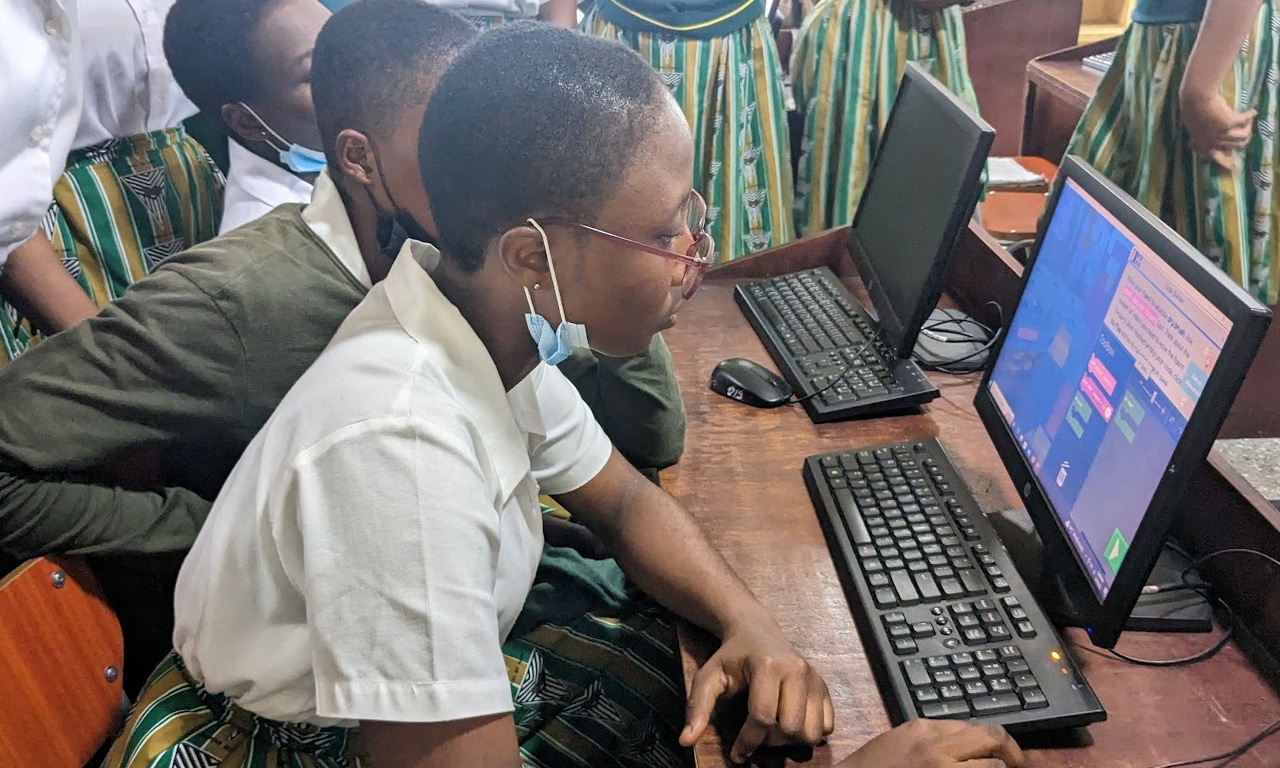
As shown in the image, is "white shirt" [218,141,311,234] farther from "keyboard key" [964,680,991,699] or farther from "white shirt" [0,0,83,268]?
"keyboard key" [964,680,991,699]

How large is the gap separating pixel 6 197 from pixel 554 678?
3.16ft

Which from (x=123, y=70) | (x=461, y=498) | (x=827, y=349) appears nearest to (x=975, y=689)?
(x=461, y=498)

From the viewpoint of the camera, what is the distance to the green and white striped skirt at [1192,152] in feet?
5.66

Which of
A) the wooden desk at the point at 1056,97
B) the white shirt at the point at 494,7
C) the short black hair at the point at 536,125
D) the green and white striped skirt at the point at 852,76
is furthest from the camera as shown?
the wooden desk at the point at 1056,97

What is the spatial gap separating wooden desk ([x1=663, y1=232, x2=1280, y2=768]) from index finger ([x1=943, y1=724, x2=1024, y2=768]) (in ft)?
0.13

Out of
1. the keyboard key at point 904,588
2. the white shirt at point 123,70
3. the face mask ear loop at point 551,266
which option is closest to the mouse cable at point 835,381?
the keyboard key at point 904,588

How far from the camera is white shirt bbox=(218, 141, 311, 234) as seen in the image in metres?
1.48

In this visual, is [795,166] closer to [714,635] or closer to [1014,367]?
[1014,367]

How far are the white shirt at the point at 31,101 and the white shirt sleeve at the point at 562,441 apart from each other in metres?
0.78

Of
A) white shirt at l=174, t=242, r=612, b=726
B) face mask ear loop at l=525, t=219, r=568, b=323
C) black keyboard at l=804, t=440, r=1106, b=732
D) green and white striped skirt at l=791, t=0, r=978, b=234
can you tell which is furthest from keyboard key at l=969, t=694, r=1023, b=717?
green and white striped skirt at l=791, t=0, r=978, b=234

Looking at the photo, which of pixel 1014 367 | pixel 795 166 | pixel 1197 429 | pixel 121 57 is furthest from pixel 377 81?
pixel 795 166

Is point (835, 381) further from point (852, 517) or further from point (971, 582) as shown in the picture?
point (971, 582)

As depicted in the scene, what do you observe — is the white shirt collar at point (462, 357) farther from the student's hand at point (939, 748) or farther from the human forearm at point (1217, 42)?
the human forearm at point (1217, 42)

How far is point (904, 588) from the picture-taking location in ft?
2.93
